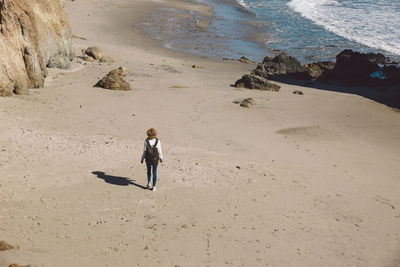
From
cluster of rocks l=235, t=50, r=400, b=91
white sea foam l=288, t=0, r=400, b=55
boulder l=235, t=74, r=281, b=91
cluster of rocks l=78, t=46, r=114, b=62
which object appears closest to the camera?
boulder l=235, t=74, r=281, b=91

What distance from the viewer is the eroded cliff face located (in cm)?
1396

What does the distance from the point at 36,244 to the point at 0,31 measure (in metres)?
9.29

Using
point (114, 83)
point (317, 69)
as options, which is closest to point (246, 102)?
point (114, 83)

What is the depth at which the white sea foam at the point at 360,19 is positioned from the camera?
110ft

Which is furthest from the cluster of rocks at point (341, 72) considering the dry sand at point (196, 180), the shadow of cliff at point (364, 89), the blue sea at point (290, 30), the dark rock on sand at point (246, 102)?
the dark rock on sand at point (246, 102)

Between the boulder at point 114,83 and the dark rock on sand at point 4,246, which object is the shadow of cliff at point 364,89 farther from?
the dark rock on sand at point 4,246

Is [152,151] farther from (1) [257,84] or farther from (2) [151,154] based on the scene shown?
(1) [257,84]

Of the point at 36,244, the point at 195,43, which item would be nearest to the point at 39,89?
the point at 36,244

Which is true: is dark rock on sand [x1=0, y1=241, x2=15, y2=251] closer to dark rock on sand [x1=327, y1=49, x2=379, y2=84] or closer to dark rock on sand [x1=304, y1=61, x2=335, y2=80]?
dark rock on sand [x1=304, y1=61, x2=335, y2=80]

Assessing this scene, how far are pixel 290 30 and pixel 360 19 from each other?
892cm

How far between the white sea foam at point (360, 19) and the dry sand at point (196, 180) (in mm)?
17466

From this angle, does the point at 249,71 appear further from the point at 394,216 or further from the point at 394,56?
the point at 394,216

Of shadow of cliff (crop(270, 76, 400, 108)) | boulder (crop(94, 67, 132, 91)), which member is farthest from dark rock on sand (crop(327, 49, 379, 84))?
boulder (crop(94, 67, 132, 91))

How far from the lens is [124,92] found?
1695 centimetres
